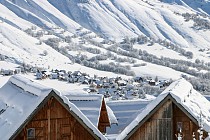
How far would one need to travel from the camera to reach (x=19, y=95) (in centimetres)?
2414

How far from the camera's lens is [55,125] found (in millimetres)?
22891

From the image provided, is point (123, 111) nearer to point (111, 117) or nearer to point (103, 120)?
point (111, 117)

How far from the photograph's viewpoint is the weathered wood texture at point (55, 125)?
22578mm

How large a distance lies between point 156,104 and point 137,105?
537 cm

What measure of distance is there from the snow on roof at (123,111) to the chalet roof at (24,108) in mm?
5422

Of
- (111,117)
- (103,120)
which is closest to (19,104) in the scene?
(103,120)

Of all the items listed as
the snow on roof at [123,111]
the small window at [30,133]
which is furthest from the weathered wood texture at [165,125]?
the small window at [30,133]

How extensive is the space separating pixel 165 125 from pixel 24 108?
Result: 21.5ft

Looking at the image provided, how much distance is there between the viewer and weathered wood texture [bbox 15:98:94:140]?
22578 millimetres

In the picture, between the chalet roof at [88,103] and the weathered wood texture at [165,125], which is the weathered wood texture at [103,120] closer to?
the chalet roof at [88,103]

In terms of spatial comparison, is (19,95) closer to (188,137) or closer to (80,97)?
(80,97)

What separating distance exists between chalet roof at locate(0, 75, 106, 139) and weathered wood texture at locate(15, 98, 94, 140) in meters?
0.45

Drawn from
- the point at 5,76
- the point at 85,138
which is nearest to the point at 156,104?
the point at 85,138

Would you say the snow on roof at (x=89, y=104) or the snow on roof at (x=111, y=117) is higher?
the snow on roof at (x=89, y=104)
